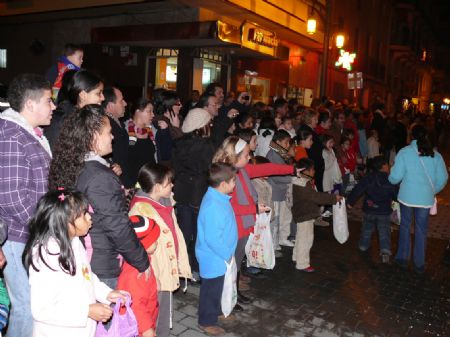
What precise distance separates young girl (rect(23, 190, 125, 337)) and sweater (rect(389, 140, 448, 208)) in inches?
197

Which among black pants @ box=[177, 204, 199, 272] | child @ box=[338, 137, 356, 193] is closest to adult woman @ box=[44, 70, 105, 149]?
black pants @ box=[177, 204, 199, 272]

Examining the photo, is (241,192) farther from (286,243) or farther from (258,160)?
(286,243)

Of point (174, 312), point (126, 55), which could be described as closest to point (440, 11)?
point (126, 55)

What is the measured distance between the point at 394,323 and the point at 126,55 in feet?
38.6

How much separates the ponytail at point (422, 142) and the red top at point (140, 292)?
457cm

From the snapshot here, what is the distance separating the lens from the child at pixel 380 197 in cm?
668

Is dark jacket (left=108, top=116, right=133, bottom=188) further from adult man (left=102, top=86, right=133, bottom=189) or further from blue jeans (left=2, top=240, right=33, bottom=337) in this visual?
blue jeans (left=2, top=240, right=33, bottom=337)

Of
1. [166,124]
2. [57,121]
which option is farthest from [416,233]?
[57,121]

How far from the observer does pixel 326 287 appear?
5.65 m

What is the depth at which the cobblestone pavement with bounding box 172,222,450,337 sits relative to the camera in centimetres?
455

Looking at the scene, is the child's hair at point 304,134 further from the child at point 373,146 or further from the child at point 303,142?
the child at point 373,146

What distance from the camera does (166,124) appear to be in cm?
555

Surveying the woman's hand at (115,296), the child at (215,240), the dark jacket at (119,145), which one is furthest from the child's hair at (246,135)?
the woman's hand at (115,296)

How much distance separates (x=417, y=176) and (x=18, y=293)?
5340 millimetres
